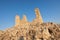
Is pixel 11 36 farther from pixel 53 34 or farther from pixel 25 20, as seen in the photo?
pixel 25 20

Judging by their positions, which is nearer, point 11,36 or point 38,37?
point 38,37

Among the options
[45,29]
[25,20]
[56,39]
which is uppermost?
[25,20]

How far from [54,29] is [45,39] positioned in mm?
10773

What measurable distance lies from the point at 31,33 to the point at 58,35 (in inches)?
573

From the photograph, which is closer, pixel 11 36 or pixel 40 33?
pixel 40 33

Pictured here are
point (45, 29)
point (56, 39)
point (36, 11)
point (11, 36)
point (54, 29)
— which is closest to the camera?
point (56, 39)

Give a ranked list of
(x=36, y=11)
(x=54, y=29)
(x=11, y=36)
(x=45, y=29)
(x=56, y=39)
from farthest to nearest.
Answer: (x=36, y=11), (x=11, y=36), (x=54, y=29), (x=45, y=29), (x=56, y=39)

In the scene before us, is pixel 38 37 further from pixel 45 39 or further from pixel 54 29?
pixel 54 29

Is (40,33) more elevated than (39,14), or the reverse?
(39,14)

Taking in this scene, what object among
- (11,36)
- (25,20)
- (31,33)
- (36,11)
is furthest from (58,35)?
(25,20)

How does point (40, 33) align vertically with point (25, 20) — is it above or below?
below

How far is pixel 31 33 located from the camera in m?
76.8

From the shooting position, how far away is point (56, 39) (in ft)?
215

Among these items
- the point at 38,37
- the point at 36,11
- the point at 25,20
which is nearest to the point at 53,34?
the point at 38,37
